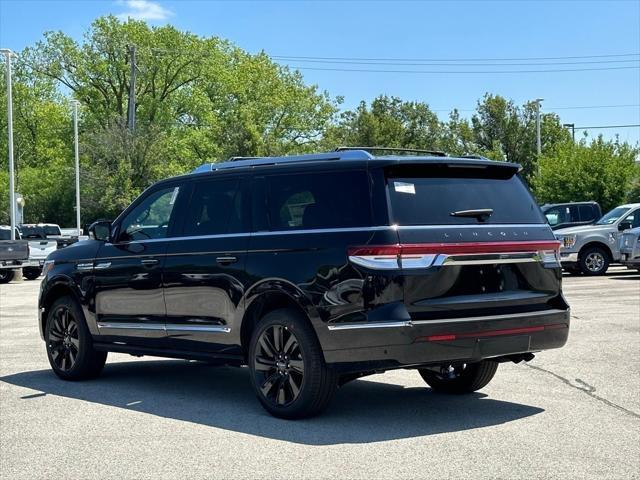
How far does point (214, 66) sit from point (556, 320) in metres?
59.6

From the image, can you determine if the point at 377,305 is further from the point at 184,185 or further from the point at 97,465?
the point at 184,185

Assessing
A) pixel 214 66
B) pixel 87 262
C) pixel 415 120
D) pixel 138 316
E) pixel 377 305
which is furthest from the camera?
pixel 415 120

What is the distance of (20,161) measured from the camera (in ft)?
234

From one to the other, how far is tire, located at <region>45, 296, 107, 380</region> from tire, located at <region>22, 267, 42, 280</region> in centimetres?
2222

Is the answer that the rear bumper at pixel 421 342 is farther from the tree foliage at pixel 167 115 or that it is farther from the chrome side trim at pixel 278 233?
the tree foliage at pixel 167 115

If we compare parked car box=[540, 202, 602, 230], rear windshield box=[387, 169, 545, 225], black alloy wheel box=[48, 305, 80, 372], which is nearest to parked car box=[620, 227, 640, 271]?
parked car box=[540, 202, 602, 230]

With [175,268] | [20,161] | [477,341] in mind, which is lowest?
[477,341]

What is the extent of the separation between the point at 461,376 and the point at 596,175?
3281 centimetres

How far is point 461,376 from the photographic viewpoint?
7961 millimetres

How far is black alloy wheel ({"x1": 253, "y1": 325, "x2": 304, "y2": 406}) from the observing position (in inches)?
270

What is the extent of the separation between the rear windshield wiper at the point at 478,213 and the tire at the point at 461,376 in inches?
59.8

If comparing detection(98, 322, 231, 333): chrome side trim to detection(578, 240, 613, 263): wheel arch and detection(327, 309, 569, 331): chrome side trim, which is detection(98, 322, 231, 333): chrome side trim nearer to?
detection(327, 309, 569, 331): chrome side trim

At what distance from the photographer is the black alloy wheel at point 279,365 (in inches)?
270

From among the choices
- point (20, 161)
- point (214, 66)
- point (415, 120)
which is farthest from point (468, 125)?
point (20, 161)
